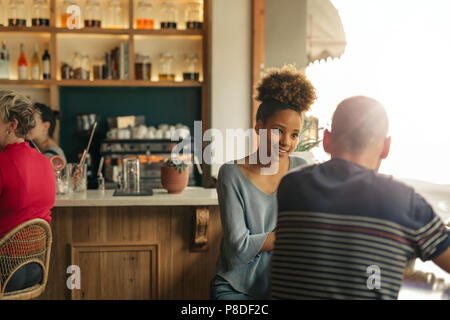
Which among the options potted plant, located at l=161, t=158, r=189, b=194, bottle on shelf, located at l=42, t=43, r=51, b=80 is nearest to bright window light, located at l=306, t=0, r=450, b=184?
potted plant, located at l=161, t=158, r=189, b=194

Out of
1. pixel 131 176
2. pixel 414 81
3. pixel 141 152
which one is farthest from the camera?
pixel 141 152

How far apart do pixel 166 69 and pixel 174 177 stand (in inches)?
91.3

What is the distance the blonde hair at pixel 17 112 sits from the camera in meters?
2.07

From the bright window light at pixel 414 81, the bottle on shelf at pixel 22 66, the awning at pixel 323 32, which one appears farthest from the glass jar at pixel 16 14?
the bright window light at pixel 414 81

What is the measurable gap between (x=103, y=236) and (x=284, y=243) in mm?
1688

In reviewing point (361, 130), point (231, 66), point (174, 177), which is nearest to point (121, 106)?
point (231, 66)

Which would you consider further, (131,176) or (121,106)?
(121,106)

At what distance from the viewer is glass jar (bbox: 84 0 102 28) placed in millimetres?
4577

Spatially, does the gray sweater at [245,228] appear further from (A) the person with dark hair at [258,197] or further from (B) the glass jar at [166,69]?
(B) the glass jar at [166,69]

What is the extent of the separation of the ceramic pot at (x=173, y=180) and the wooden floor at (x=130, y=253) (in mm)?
110

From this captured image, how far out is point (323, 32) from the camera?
4.30 meters

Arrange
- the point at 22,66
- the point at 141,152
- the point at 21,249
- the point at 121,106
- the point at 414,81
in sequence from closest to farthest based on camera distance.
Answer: the point at 21,249 → the point at 414,81 → the point at 141,152 → the point at 22,66 → the point at 121,106

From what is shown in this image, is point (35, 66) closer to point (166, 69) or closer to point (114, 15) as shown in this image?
point (114, 15)

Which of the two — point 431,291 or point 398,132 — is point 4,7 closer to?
point 398,132
